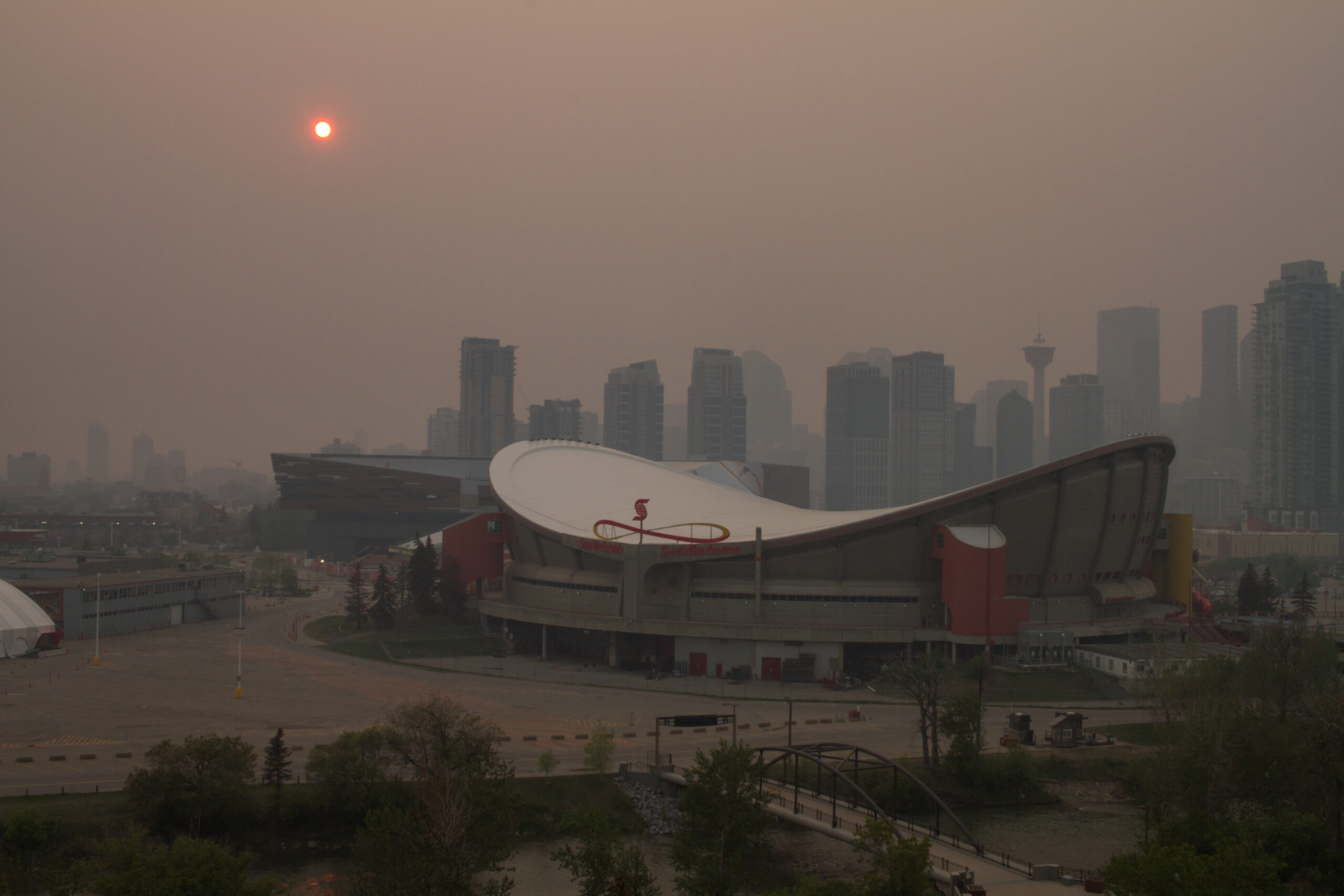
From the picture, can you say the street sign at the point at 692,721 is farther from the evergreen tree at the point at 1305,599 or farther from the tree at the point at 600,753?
the evergreen tree at the point at 1305,599

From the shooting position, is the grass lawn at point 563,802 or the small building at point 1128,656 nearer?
the grass lawn at point 563,802

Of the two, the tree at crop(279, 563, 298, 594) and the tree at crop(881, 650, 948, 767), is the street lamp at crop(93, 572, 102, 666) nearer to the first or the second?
the tree at crop(279, 563, 298, 594)

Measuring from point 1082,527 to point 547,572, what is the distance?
30566mm

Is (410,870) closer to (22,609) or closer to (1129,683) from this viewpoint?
(1129,683)

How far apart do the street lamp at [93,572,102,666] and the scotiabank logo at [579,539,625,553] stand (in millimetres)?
25440

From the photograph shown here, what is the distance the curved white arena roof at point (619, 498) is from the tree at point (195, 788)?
3039cm

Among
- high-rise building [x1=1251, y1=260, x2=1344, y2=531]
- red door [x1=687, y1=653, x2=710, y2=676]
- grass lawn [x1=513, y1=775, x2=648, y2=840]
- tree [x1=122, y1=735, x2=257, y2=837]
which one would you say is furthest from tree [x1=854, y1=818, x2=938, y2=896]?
high-rise building [x1=1251, y1=260, x2=1344, y2=531]

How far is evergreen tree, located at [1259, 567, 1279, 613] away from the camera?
3115 inches

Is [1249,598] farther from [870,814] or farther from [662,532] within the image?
[870,814]

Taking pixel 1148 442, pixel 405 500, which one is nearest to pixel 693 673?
pixel 1148 442

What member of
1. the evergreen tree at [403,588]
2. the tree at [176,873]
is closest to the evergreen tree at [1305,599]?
the evergreen tree at [403,588]

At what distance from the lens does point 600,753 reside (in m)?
36.2

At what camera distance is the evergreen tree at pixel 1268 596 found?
260 feet

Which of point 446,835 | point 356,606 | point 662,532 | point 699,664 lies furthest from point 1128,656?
point 356,606
